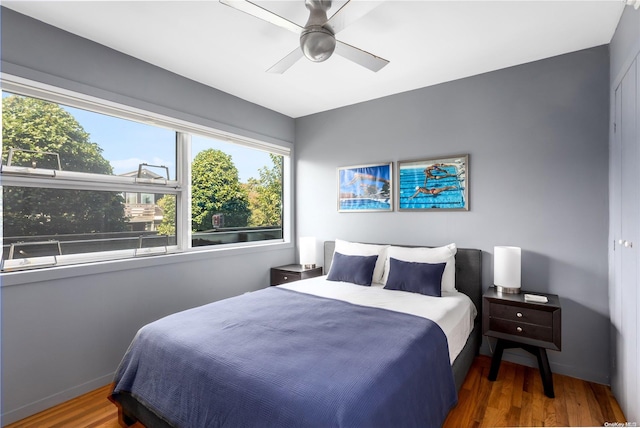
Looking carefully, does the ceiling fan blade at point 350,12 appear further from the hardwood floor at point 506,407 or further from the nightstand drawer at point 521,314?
the hardwood floor at point 506,407

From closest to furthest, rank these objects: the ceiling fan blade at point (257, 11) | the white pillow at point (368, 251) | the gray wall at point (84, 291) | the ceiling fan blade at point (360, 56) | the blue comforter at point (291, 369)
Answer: the blue comforter at point (291, 369) < the ceiling fan blade at point (257, 11) < the ceiling fan blade at point (360, 56) < the gray wall at point (84, 291) < the white pillow at point (368, 251)

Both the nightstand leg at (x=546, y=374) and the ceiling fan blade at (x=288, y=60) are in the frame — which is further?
the nightstand leg at (x=546, y=374)

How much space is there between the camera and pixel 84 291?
7.81 ft

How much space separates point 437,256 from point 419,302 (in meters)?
0.62

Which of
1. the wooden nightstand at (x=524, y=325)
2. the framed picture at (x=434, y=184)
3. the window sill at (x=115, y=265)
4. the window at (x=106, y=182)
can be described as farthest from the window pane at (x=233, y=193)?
the wooden nightstand at (x=524, y=325)

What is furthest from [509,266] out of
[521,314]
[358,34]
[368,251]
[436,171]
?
[358,34]

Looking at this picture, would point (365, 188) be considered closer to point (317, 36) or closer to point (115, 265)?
point (317, 36)

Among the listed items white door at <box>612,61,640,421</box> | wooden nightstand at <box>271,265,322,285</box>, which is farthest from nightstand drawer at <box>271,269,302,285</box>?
white door at <box>612,61,640,421</box>

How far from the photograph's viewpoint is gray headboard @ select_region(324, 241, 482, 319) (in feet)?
9.60

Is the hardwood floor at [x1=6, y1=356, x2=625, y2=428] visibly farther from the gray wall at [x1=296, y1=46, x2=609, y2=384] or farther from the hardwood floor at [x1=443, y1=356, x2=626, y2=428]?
the gray wall at [x1=296, y1=46, x2=609, y2=384]

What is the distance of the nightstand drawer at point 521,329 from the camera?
2316 mm

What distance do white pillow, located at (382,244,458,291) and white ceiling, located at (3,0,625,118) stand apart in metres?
1.71

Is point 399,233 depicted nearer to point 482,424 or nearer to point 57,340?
point 482,424

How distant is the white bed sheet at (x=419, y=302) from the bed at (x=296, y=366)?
0.02 meters
